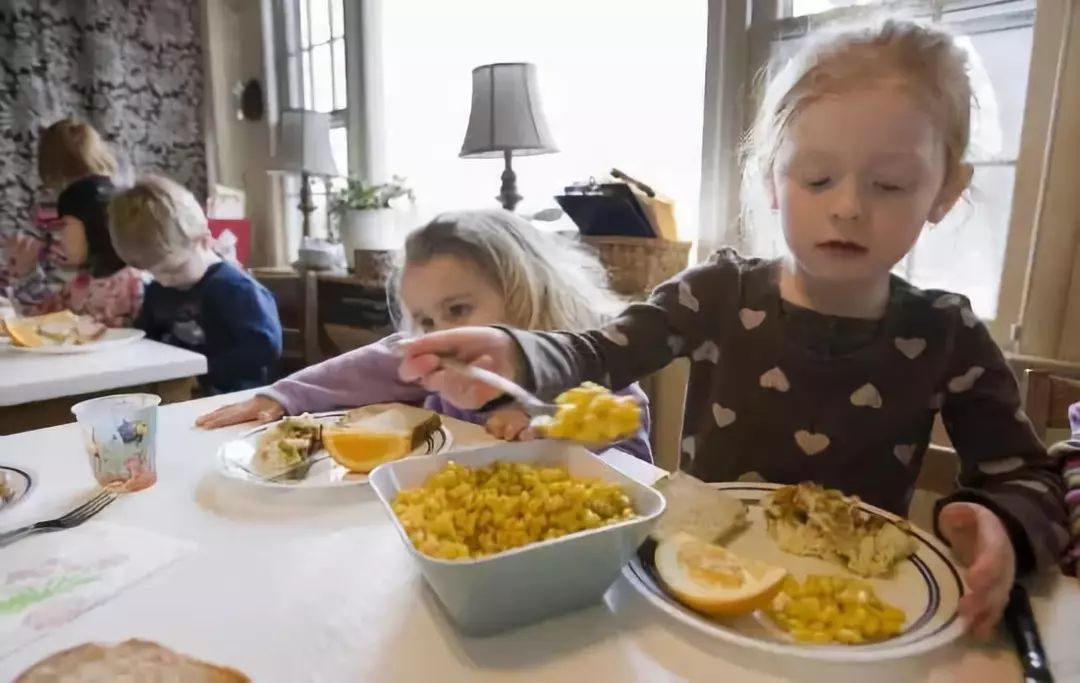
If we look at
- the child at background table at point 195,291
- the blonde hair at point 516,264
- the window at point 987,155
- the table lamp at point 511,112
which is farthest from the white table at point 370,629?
the table lamp at point 511,112

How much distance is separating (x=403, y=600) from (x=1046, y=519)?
1.69ft

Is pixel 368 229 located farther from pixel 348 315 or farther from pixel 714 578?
pixel 714 578

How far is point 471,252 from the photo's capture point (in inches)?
47.5

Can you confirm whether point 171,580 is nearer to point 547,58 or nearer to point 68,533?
point 68,533

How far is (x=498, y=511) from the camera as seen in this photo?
547 millimetres

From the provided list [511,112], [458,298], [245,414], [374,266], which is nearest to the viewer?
[245,414]

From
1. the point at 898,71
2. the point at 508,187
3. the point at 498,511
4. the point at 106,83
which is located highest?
the point at 106,83

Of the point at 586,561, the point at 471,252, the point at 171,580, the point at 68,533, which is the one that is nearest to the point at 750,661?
the point at 586,561

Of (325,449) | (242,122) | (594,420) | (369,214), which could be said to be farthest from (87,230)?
(594,420)

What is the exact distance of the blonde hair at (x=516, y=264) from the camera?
1201mm

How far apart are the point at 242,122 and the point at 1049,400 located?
3559 mm

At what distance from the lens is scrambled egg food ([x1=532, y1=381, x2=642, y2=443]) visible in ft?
2.17

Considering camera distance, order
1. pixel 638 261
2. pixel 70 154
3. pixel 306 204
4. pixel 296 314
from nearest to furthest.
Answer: pixel 638 261 → pixel 70 154 → pixel 296 314 → pixel 306 204

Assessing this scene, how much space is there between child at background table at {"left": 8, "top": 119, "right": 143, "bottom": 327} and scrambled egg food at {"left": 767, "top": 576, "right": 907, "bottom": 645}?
211 centimetres
